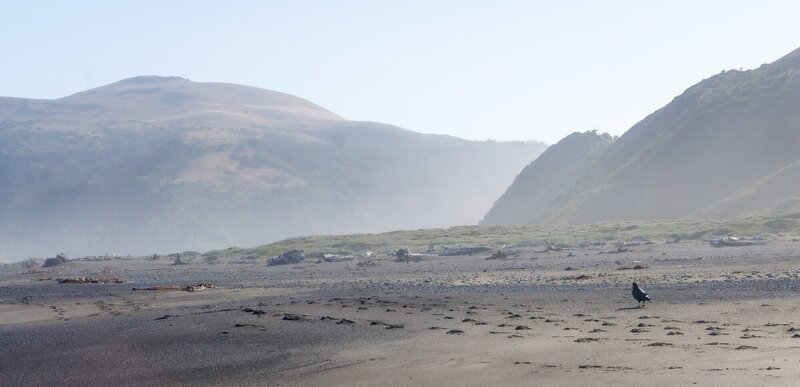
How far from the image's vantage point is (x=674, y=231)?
44.1 m

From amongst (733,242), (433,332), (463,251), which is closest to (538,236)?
(463,251)

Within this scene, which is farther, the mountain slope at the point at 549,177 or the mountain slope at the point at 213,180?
the mountain slope at the point at 213,180

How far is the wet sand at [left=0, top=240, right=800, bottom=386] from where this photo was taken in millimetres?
10852

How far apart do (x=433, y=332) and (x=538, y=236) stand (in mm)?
35117

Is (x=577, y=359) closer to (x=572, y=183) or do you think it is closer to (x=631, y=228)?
(x=631, y=228)

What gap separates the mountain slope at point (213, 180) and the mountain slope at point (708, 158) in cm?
6155

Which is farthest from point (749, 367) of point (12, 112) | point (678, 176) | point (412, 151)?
point (12, 112)

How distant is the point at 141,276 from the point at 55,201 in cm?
11078

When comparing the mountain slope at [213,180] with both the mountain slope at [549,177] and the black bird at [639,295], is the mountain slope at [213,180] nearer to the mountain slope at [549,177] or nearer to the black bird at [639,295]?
the mountain slope at [549,177]

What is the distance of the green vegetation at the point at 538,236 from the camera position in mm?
41562

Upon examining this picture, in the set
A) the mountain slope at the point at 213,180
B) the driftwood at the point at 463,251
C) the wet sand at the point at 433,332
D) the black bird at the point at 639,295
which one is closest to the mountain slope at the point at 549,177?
the driftwood at the point at 463,251

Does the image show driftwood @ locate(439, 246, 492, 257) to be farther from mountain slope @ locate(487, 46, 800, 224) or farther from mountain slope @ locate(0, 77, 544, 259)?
mountain slope @ locate(0, 77, 544, 259)

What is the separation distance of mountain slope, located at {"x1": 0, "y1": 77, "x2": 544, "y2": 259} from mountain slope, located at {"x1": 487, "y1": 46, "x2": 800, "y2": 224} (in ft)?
202

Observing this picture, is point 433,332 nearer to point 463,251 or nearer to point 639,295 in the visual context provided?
point 639,295
